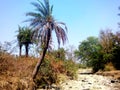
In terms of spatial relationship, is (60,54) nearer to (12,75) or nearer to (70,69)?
(70,69)

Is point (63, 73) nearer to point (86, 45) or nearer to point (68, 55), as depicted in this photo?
point (68, 55)

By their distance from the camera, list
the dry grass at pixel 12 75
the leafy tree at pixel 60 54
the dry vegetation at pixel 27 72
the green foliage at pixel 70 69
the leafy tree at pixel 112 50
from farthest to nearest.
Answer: the leafy tree at pixel 112 50, the leafy tree at pixel 60 54, the green foliage at pixel 70 69, the dry vegetation at pixel 27 72, the dry grass at pixel 12 75

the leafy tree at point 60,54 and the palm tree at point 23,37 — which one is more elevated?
the palm tree at point 23,37

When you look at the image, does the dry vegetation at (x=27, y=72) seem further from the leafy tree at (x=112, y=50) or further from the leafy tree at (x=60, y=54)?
the leafy tree at (x=112, y=50)

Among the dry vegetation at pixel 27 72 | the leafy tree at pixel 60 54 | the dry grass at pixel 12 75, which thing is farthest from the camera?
the leafy tree at pixel 60 54

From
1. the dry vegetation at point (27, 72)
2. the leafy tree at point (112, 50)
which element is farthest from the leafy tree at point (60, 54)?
the leafy tree at point (112, 50)

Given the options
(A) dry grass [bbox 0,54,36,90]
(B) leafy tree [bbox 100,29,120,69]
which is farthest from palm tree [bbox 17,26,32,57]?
(A) dry grass [bbox 0,54,36,90]

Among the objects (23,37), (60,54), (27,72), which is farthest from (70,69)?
(23,37)

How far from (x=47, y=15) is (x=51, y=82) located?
226 inches

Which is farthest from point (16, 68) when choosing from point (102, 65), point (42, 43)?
point (102, 65)

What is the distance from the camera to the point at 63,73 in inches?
1037

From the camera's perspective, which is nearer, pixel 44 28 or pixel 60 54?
pixel 44 28

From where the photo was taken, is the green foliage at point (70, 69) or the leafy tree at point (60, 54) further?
the leafy tree at point (60, 54)

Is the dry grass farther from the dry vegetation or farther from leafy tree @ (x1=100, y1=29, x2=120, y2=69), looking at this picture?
leafy tree @ (x1=100, y1=29, x2=120, y2=69)
